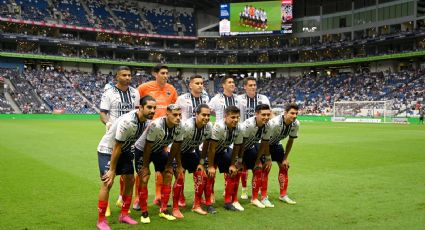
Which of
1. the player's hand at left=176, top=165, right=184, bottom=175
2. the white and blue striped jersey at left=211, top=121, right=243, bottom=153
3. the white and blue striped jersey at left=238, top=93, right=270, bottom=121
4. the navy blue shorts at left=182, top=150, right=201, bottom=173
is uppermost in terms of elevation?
the white and blue striped jersey at left=238, top=93, right=270, bottom=121

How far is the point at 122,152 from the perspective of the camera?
6652 mm

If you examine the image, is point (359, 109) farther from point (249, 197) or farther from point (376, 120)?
point (249, 197)

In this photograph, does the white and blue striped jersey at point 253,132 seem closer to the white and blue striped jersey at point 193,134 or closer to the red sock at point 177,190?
the white and blue striped jersey at point 193,134

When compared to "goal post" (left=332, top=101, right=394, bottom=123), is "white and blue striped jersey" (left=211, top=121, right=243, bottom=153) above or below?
above

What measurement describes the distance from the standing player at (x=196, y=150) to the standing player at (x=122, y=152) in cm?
86

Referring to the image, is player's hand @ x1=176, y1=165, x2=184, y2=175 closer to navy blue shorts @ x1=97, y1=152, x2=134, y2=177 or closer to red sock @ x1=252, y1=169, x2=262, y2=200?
navy blue shorts @ x1=97, y1=152, x2=134, y2=177

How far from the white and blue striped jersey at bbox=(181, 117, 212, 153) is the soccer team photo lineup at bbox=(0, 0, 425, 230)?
21 mm

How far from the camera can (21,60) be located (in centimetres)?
6731

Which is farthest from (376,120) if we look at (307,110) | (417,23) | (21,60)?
(21,60)

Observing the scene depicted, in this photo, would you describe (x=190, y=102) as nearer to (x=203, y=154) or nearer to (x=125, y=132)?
(x=203, y=154)

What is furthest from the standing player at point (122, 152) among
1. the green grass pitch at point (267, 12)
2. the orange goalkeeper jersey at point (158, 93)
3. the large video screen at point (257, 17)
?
→ the green grass pitch at point (267, 12)

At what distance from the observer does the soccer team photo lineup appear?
6992mm

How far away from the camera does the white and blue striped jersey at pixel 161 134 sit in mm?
6569

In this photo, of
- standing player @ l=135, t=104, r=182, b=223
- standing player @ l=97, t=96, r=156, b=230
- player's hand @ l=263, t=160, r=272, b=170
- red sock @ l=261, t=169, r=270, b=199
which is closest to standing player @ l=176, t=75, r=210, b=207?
standing player @ l=135, t=104, r=182, b=223
